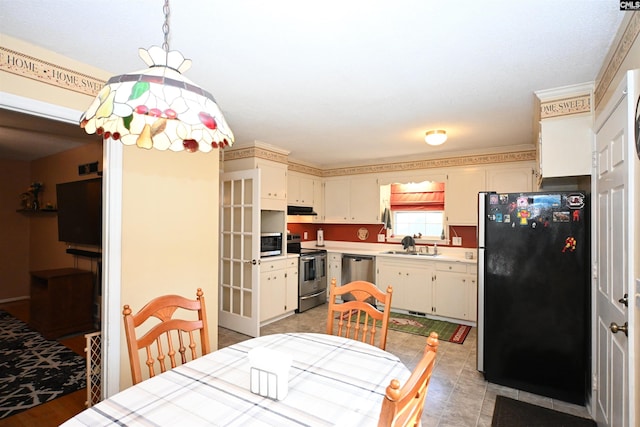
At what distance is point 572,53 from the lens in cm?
184

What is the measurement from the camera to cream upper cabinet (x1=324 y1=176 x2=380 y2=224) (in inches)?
203

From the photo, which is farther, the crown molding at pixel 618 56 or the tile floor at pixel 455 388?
the tile floor at pixel 455 388

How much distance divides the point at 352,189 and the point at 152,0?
4.21 m

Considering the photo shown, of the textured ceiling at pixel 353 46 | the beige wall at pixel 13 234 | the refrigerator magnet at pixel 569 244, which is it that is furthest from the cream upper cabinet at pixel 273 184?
the beige wall at pixel 13 234

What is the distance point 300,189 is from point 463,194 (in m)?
2.45

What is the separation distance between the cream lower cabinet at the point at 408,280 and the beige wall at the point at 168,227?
264 cm

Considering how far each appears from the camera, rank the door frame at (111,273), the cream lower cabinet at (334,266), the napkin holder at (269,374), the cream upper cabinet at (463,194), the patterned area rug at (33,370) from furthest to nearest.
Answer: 1. the cream lower cabinet at (334,266)
2. the cream upper cabinet at (463,194)
3. the patterned area rug at (33,370)
4. the door frame at (111,273)
5. the napkin holder at (269,374)

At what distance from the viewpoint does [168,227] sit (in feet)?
8.16

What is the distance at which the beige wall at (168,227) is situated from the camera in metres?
2.25

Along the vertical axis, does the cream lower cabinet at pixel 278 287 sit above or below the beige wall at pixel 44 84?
below

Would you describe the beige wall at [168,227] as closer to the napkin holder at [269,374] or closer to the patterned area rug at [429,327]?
the napkin holder at [269,374]

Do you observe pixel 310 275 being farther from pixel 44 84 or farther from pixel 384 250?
pixel 44 84

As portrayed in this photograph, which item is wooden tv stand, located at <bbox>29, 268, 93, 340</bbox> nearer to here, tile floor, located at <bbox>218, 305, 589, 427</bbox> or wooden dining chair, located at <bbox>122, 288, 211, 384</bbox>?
tile floor, located at <bbox>218, 305, 589, 427</bbox>

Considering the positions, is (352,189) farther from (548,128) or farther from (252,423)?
→ (252,423)
